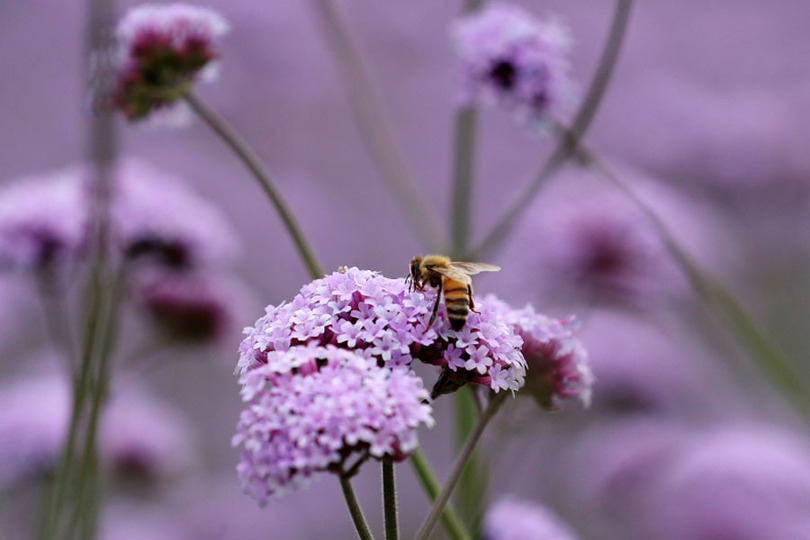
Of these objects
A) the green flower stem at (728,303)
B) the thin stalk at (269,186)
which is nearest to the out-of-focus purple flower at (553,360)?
the thin stalk at (269,186)

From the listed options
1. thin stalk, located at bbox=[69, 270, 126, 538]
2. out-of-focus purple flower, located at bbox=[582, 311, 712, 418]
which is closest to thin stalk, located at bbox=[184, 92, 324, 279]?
thin stalk, located at bbox=[69, 270, 126, 538]

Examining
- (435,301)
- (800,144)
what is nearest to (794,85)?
(800,144)

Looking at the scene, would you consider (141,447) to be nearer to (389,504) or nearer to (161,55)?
(161,55)

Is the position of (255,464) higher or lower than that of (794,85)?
lower

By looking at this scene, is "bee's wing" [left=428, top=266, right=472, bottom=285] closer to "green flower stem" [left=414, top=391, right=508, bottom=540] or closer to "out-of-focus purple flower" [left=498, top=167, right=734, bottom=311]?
"green flower stem" [left=414, top=391, right=508, bottom=540]

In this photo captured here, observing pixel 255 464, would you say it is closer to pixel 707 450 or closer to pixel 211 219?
pixel 211 219

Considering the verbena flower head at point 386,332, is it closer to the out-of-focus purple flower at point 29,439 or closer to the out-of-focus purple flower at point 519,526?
the out-of-focus purple flower at point 519,526

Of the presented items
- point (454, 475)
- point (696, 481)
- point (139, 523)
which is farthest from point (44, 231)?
point (696, 481)
